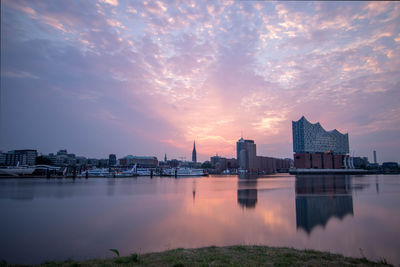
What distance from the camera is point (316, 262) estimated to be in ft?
27.9

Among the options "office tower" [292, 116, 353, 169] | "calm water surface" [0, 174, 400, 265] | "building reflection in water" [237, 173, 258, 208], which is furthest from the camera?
"office tower" [292, 116, 353, 169]

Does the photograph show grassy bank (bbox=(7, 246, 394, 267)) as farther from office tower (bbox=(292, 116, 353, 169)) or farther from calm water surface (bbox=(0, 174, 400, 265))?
office tower (bbox=(292, 116, 353, 169))

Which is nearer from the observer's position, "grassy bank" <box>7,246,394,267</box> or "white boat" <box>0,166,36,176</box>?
"grassy bank" <box>7,246,394,267</box>

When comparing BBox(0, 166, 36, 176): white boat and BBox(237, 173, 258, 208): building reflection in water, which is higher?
BBox(0, 166, 36, 176): white boat

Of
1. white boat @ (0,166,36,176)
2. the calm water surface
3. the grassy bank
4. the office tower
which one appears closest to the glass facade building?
the office tower

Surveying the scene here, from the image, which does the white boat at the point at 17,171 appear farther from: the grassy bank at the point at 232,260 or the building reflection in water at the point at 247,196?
the grassy bank at the point at 232,260

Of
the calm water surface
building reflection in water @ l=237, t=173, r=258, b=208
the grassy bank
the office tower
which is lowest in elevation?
building reflection in water @ l=237, t=173, r=258, b=208

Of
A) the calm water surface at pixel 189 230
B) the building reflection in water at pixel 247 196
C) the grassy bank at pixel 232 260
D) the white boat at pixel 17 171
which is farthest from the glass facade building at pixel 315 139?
the grassy bank at pixel 232 260

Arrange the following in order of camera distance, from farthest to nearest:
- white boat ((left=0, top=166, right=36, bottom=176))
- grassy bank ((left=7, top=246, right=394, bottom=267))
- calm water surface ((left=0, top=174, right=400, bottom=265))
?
white boat ((left=0, top=166, right=36, bottom=176)), calm water surface ((left=0, top=174, right=400, bottom=265)), grassy bank ((left=7, top=246, right=394, bottom=267))

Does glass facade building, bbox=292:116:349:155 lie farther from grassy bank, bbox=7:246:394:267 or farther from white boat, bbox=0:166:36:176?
grassy bank, bbox=7:246:394:267

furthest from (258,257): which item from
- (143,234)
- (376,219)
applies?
(376,219)

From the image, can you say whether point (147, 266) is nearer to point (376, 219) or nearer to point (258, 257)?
point (258, 257)

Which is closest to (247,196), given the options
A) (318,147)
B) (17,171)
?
(17,171)

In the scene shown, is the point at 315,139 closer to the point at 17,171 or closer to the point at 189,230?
the point at 17,171
